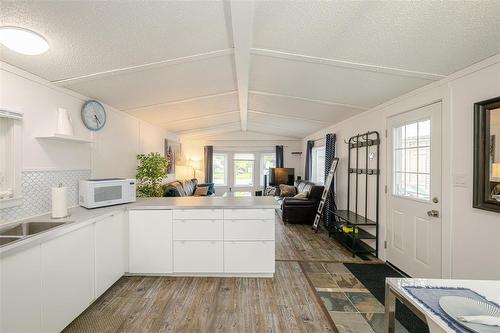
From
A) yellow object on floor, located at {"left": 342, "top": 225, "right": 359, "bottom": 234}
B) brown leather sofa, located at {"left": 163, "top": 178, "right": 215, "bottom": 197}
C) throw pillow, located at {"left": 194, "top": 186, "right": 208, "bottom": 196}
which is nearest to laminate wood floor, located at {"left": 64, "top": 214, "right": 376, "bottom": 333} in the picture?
yellow object on floor, located at {"left": 342, "top": 225, "right": 359, "bottom": 234}

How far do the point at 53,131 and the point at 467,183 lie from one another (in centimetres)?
393

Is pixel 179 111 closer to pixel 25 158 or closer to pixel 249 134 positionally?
pixel 25 158

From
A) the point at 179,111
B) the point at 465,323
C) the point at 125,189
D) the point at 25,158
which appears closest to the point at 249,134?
the point at 179,111

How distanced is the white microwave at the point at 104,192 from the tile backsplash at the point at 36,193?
0.69ft

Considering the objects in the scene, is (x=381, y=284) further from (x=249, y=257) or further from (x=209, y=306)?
(x=209, y=306)

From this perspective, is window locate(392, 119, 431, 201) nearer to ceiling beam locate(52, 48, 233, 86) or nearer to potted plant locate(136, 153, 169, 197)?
ceiling beam locate(52, 48, 233, 86)

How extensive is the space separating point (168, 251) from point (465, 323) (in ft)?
8.53

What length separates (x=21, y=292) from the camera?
1.47m

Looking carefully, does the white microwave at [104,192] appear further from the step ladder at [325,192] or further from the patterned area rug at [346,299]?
the step ladder at [325,192]

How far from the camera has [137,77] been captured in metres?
2.48

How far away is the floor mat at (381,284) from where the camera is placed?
197cm

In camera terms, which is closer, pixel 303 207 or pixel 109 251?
pixel 109 251

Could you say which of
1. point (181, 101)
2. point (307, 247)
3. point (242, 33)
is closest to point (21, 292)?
point (242, 33)

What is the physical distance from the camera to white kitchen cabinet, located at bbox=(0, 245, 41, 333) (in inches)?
54.2
